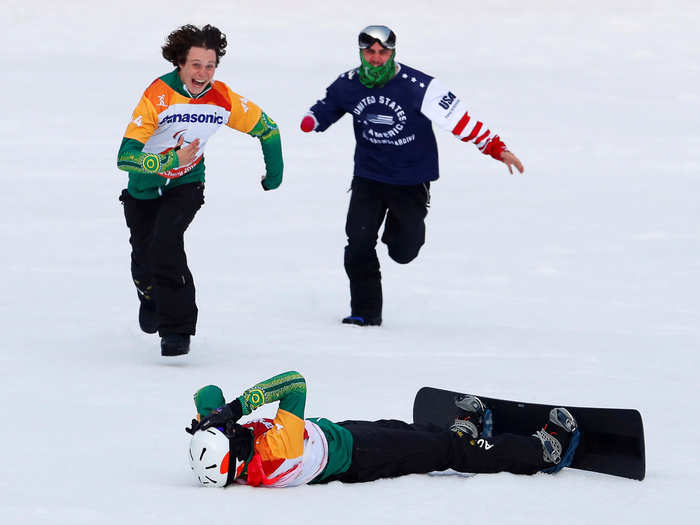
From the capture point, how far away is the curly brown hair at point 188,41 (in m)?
7.14

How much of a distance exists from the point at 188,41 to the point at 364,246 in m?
2.31

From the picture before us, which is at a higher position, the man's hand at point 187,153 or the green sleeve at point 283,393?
the man's hand at point 187,153

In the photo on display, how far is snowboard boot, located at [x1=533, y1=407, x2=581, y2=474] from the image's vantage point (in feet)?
18.3

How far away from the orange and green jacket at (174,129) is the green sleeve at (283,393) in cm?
235

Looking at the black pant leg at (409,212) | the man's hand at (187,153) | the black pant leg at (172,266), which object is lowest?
the black pant leg at (172,266)

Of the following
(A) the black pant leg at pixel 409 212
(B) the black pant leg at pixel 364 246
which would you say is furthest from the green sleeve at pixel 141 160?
(A) the black pant leg at pixel 409 212

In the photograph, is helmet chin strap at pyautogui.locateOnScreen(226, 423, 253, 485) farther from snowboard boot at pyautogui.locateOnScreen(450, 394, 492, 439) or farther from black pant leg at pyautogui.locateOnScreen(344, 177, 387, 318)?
black pant leg at pyautogui.locateOnScreen(344, 177, 387, 318)

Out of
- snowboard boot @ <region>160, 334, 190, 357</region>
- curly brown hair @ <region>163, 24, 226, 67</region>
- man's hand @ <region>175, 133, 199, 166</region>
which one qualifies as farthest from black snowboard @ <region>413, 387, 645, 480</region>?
curly brown hair @ <region>163, 24, 226, 67</region>

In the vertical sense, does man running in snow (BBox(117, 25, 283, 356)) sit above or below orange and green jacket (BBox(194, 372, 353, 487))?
above

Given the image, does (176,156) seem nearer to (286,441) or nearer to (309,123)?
(309,123)

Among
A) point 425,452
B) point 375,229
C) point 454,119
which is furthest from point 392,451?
point 375,229

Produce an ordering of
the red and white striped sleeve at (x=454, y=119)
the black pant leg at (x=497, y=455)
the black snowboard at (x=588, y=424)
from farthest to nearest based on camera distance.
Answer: the red and white striped sleeve at (x=454, y=119)
the black snowboard at (x=588, y=424)
the black pant leg at (x=497, y=455)

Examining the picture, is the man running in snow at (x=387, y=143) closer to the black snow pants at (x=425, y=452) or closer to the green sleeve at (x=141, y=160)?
the green sleeve at (x=141, y=160)

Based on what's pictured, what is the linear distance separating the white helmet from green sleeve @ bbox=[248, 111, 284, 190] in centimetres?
297
